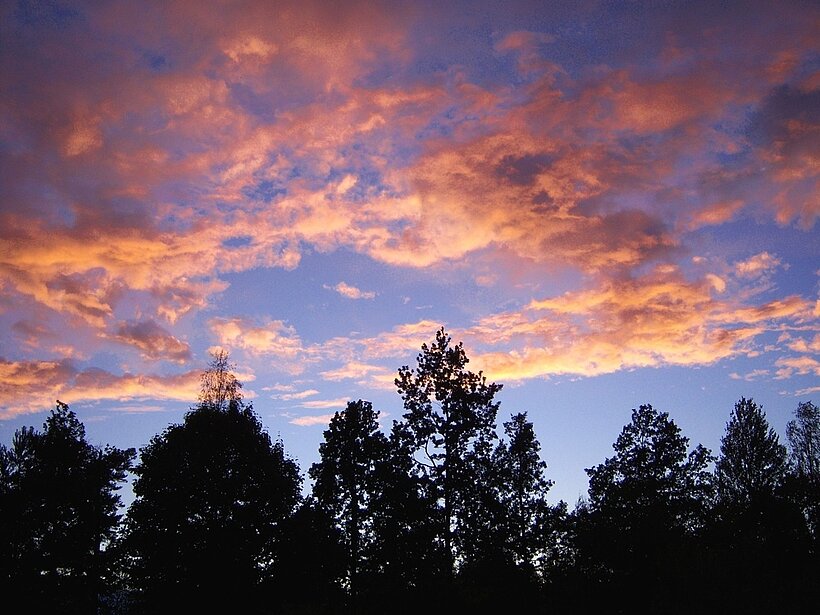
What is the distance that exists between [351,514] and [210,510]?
9.68 metres

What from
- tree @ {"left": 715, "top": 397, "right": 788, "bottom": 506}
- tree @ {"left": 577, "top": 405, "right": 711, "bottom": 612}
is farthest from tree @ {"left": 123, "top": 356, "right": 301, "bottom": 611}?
tree @ {"left": 715, "top": 397, "right": 788, "bottom": 506}

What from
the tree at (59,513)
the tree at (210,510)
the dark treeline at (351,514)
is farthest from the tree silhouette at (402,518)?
the tree at (59,513)

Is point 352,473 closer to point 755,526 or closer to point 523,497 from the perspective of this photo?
point 523,497

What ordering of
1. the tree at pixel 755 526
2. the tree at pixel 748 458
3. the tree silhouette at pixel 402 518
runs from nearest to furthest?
the tree at pixel 755 526 < the tree silhouette at pixel 402 518 < the tree at pixel 748 458

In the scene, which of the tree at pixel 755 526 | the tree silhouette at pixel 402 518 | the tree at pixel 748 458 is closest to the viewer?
the tree at pixel 755 526

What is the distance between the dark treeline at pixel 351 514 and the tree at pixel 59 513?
0.11 m

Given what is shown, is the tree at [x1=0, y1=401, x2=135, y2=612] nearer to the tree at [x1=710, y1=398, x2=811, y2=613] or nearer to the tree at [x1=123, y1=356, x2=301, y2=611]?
the tree at [x1=123, y1=356, x2=301, y2=611]

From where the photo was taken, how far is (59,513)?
4303 centimetres

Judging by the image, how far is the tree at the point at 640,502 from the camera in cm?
4125

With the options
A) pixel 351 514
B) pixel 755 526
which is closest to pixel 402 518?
pixel 351 514

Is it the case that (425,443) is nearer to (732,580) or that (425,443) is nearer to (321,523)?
(321,523)

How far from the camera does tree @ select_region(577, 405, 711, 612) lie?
4125 cm

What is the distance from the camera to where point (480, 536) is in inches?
1430

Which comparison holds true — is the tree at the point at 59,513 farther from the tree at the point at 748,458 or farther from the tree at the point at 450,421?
the tree at the point at 748,458
